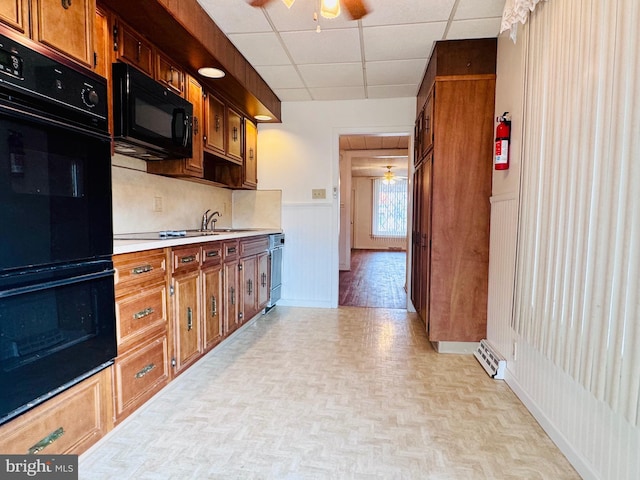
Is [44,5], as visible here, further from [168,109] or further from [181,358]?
[181,358]

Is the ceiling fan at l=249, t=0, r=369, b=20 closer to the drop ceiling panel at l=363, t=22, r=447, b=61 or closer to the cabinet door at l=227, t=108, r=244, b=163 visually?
the drop ceiling panel at l=363, t=22, r=447, b=61

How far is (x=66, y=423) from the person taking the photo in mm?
1361

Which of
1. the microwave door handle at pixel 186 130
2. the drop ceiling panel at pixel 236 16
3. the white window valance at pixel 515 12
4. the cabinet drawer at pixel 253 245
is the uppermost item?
the drop ceiling panel at pixel 236 16

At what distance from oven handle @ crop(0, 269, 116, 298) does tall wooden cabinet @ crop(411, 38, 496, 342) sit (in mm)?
2139

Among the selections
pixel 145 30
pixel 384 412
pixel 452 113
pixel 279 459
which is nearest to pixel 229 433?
pixel 279 459

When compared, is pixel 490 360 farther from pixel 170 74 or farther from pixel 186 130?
pixel 170 74

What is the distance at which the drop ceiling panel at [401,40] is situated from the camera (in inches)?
94.8

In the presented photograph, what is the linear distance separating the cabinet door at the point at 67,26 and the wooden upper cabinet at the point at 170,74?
0.74 meters

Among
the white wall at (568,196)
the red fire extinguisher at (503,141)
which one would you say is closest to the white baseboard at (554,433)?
the white wall at (568,196)

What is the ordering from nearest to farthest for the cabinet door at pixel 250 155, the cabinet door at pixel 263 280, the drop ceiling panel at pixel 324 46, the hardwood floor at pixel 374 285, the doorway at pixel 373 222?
1. the drop ceiling panel at pixel 324 46
2. the cabinet door at pixel 263 280
3. the cabinet door at pixel 250 155
4. the hardwood floor at pixel 374 285
5. the doorway at pixel 373 222

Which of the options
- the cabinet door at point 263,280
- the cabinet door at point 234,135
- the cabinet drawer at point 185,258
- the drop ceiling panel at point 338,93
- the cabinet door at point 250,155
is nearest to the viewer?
the cabinet drawer at point 185,258

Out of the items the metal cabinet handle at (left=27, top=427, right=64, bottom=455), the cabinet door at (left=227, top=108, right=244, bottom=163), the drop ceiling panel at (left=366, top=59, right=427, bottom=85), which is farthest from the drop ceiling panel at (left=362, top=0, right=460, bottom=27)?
the metal cabinet handle at (left=27, top=427, right=64, bottom=455)

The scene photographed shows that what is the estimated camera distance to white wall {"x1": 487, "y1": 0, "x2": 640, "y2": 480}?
3.84 feet

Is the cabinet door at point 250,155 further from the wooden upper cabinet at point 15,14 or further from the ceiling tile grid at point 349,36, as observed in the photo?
the wooden upper cabinet at point 15,14
